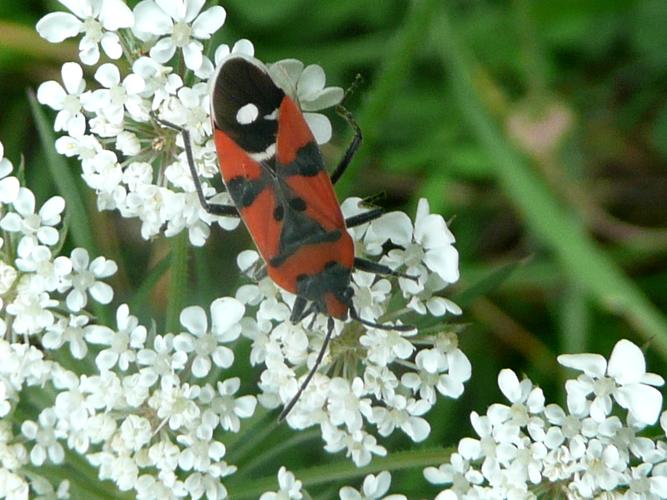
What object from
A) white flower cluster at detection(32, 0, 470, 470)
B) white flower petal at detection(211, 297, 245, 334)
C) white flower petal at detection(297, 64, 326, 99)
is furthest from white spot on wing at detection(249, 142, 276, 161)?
white flower petal at detection(211, 297, 245, 334)

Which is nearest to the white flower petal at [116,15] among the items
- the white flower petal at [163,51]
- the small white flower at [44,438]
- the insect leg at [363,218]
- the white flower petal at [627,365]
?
the white flower petal at [163,51]

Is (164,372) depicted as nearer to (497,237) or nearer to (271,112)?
(271,112)

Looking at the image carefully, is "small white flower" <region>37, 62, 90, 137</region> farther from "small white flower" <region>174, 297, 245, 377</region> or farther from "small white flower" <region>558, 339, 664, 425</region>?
"small white flower" <region>558, 339, 664, 425</region>

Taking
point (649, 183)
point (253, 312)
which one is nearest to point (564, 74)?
point (649, 183)

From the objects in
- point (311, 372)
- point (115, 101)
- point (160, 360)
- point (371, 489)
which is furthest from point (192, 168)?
point (371, 489)

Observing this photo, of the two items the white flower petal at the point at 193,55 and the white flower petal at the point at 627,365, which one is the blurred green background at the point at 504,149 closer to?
the white flower petal at the point at 627,365

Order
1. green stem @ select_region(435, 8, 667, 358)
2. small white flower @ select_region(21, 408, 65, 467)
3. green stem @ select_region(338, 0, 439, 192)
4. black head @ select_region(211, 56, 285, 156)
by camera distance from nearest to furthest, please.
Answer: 1. black head @ select_region(211, 56, 285, 156)
2. small white flower @ select_region(21, 408, 65, 467)
3. green stem @ select_region(338, 0, 439, 192)
4. green stem @ select_region(435, 8, 667, 358)

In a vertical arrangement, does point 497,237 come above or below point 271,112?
below
